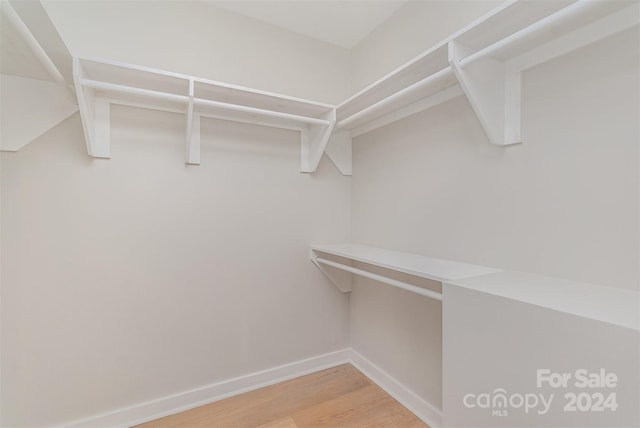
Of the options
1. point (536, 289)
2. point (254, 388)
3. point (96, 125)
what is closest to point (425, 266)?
point (536, 289)

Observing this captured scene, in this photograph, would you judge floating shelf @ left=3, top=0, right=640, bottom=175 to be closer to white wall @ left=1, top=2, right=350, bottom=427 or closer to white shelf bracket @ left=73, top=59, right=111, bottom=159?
white shelf bracket @ left=73, top=59, right=111, bottom=159

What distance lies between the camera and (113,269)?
5.14 feet

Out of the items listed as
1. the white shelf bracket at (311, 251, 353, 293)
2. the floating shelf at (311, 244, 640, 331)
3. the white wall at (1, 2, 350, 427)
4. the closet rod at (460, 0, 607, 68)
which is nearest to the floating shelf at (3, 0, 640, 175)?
the closet rod at (460, 0, 607, 68)

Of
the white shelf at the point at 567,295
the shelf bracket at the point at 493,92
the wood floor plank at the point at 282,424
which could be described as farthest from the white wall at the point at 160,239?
the white shelf at the point at 567,295

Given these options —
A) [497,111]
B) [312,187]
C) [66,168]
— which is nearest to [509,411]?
[497,111]

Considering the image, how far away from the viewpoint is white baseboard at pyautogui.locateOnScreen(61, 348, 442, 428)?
156 cm

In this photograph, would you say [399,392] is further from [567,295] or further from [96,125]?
[96,125]

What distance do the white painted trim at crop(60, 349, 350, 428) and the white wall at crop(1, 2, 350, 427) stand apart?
1.8 inches

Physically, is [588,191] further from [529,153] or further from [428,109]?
[428,109]

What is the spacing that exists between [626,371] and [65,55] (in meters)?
2.16

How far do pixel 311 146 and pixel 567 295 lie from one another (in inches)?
64.8

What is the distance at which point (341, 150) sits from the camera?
2244 millimetres

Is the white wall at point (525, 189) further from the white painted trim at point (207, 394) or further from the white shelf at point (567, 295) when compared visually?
the white painted trim at point (207, 394)

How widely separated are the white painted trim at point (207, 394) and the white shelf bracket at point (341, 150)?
4.80 ft
